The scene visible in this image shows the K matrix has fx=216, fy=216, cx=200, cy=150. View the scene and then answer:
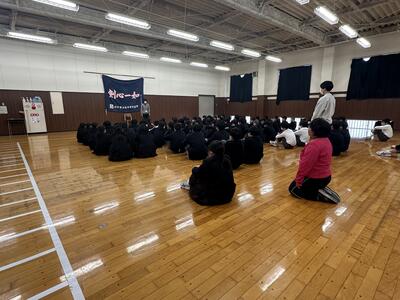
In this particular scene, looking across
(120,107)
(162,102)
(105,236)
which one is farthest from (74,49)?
(105,236)

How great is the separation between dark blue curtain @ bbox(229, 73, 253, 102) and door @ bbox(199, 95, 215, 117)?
203cm

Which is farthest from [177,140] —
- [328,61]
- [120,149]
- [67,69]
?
[328,61]

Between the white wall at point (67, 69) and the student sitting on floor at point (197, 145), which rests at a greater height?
the white wall at point (67, 69)

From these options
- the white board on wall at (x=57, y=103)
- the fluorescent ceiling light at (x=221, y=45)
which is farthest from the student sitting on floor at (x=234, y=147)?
the white board on wall at (x=57, y=103)

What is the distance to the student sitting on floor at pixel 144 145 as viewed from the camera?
5891 millimetres

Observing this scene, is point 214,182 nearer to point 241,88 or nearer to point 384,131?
point 384,131

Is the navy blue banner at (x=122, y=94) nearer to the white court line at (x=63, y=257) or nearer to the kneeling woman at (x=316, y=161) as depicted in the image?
the white court line at (x=63, y=257)

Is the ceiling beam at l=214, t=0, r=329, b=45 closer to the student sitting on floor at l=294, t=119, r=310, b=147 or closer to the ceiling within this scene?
the ceiling

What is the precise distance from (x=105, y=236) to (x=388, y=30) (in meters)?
13.2

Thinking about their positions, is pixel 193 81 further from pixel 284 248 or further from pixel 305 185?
pixel 284 248

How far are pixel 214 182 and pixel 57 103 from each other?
11.9 m

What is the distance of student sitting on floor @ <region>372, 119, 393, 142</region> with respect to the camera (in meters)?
8.07

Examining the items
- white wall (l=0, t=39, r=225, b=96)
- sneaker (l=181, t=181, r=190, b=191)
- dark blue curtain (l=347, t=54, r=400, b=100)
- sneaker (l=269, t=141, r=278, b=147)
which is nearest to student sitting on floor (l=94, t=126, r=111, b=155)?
sneaker (l=181, t=181, r=190, b=191)

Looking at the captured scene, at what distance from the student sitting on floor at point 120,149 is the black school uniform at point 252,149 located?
9.87 feet
